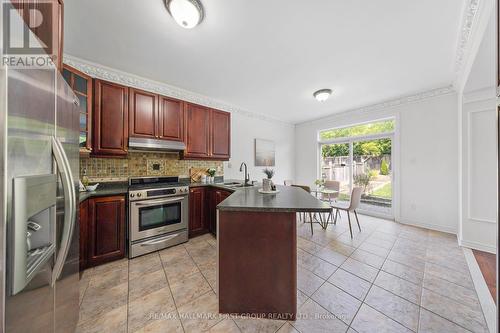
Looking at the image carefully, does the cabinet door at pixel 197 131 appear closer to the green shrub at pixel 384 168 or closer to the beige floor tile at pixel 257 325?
the beige floor tile at pixel 257 325

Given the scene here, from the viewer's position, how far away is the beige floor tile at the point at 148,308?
4.39 feet

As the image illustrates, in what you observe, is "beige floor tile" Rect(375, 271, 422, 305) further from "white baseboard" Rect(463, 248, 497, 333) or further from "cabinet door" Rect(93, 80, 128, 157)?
"cabinet door" Rect(93, 80, 128, 157)

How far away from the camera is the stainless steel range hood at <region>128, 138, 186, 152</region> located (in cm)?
246

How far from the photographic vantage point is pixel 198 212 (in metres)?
2.89

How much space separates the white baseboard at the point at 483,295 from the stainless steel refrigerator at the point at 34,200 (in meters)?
2.55

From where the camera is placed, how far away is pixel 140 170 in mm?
2871

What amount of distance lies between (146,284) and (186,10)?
101 inches

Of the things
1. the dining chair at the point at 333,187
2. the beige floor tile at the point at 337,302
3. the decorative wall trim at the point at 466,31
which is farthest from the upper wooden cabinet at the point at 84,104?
the dining chair at the point at 333,187

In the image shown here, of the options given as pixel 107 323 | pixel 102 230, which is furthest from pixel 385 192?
pixel 102 230

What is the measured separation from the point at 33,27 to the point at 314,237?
339 centimetres

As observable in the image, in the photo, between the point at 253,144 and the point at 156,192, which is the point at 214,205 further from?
the point at 253,144

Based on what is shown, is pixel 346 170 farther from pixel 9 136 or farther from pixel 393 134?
pixel 9 136

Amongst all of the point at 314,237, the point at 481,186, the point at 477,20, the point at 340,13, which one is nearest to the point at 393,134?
the point at 481,186

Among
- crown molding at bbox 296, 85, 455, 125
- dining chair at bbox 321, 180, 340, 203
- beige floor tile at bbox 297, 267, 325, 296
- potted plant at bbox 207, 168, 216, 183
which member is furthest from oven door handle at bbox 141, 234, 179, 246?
crown molding at bbox 296, 85, 455, 125
